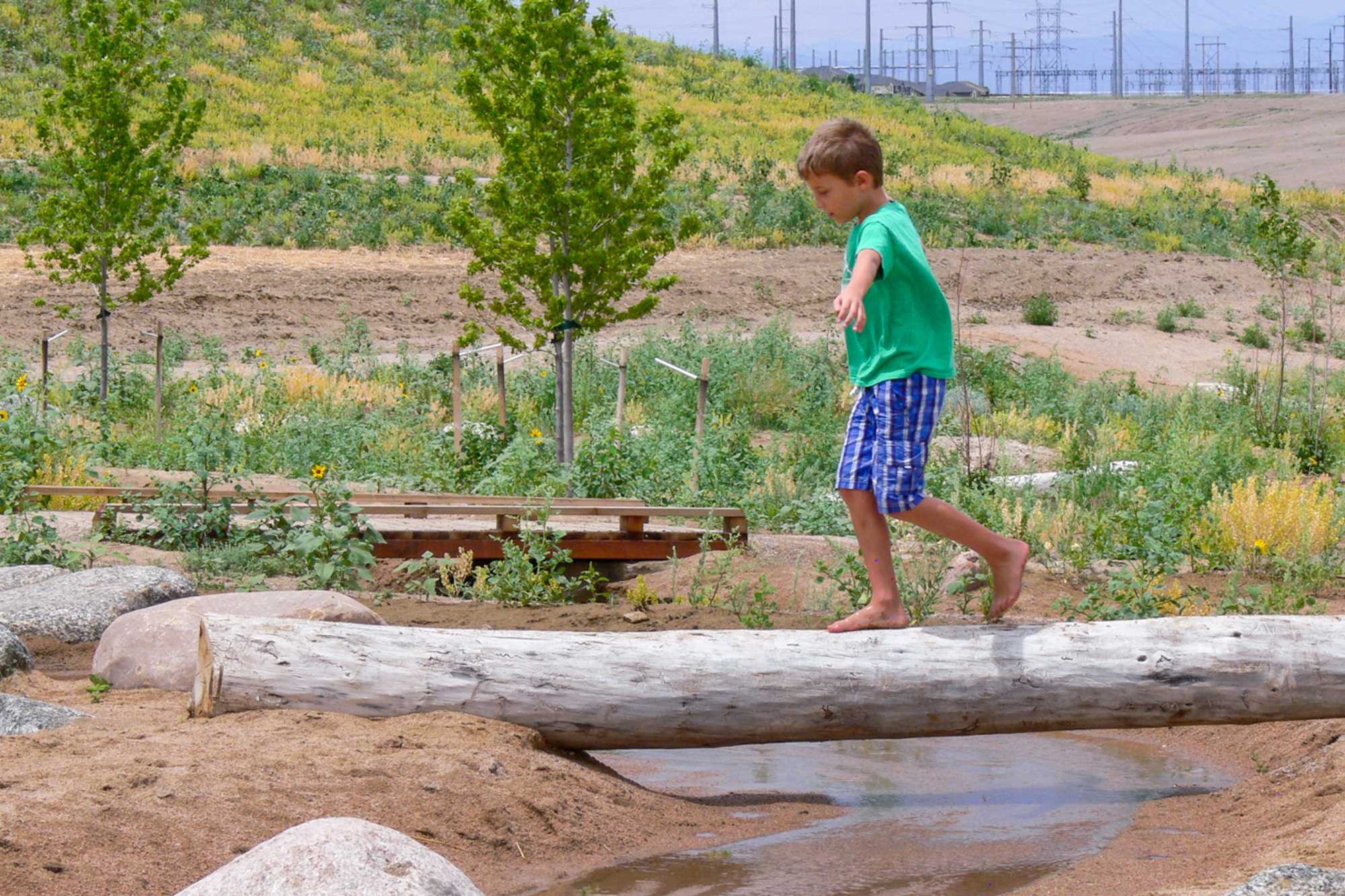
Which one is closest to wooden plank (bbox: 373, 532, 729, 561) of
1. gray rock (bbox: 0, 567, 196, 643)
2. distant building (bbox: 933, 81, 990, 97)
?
gray rock (bbox: 0, 567, 196, 643)

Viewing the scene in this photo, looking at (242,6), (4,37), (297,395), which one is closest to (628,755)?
(297,395)

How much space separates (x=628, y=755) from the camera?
19.0 feet

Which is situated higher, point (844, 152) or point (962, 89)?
point (962, 89)

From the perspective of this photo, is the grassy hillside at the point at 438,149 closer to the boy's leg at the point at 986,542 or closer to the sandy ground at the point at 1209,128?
the sandy ground at the point at 1209,128

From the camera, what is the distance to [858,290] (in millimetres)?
3996

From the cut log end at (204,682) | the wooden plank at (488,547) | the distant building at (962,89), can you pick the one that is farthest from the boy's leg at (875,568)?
the distant building at (962,89)

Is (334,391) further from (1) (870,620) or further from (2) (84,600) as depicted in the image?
(1) (870,620)

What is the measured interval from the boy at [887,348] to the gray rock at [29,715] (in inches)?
119

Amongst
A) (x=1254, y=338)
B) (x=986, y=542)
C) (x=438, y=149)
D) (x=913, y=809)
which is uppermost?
(x=438, y=149)

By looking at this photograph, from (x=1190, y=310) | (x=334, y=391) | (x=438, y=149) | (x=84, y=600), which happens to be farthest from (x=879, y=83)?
(x=84, y=600)

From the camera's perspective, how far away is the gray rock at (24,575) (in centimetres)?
696

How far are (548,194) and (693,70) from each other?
134 feet

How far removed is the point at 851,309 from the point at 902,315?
0.60 meters

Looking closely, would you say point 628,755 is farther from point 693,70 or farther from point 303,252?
point 693,70
